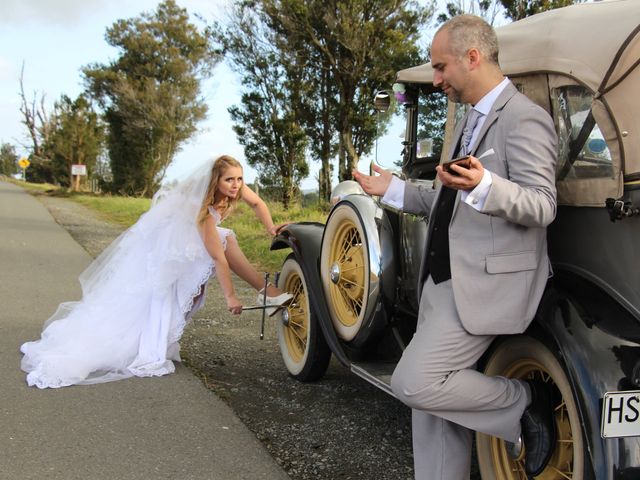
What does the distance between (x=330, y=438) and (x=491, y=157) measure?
1.84m

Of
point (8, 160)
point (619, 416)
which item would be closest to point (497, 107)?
point (619, 416)

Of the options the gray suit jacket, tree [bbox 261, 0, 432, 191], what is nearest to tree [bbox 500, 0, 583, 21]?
tree [bbox 261, 0, 432, 191]

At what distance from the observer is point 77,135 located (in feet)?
117

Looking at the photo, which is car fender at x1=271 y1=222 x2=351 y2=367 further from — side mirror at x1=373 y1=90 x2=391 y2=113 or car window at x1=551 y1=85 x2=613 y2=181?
car window at x1=551 y1=85 x2=613 y2=181

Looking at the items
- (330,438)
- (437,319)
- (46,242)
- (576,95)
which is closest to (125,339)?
(330,438)

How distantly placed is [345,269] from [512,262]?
59.2 inches

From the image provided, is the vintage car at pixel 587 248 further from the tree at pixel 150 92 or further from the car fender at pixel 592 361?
the tree at pixel 150 92

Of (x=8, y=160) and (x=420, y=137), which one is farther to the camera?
(x=8, y=160)

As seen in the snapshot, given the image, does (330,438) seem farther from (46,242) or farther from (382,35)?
(382,35)

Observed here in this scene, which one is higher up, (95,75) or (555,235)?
(95,75)

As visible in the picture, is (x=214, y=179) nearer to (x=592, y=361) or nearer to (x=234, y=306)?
(x=234, y=306)

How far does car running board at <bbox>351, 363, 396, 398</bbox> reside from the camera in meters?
3.08

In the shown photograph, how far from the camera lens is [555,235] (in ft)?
7.98

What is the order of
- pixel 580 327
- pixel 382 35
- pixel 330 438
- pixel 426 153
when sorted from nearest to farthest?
pixel 580 327, pixel 330 438, pixel 426 153, pixel 382 35
